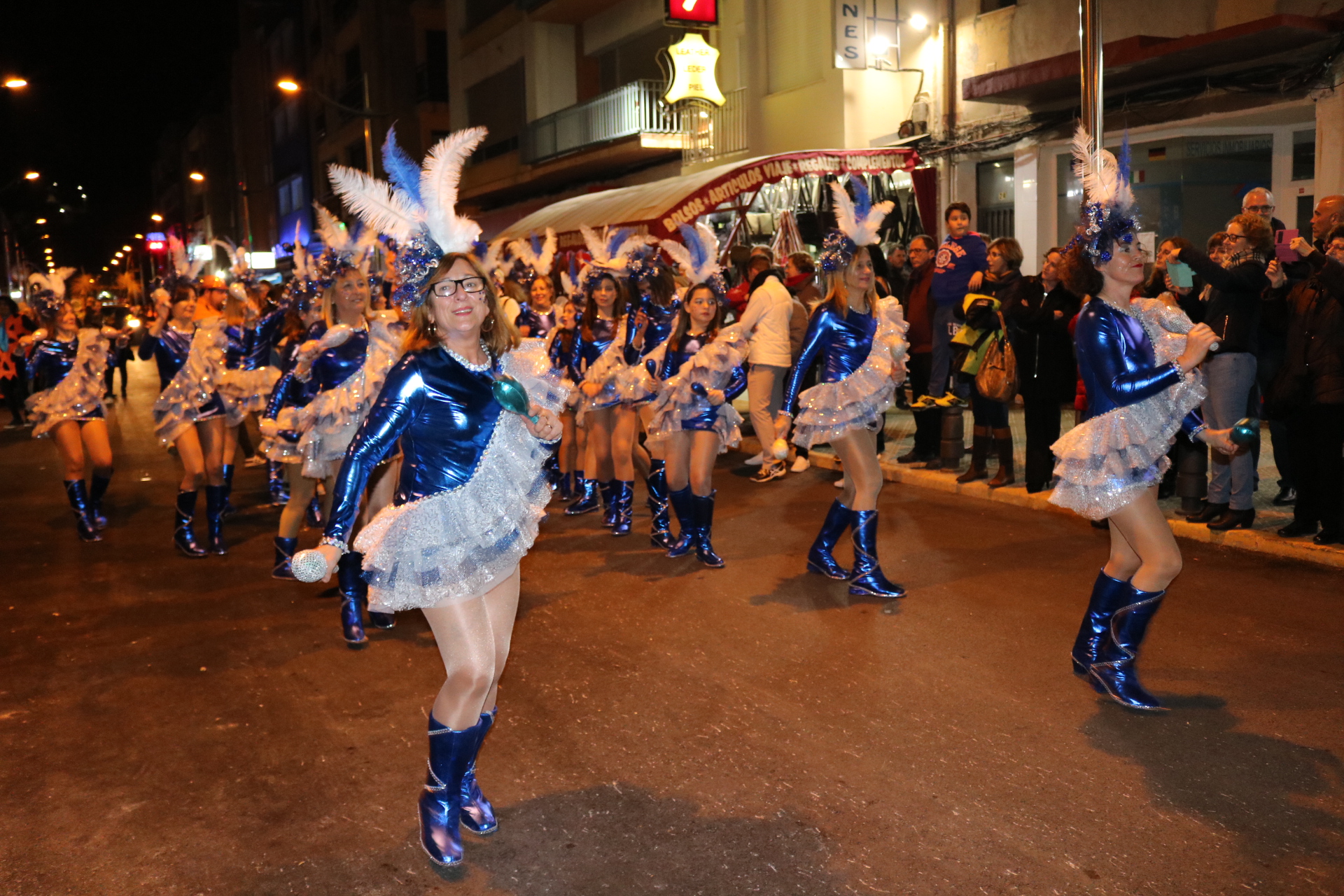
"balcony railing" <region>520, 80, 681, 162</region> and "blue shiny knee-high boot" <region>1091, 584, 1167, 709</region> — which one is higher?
"balcony railing" <region>520, 80, 681, 162</region>

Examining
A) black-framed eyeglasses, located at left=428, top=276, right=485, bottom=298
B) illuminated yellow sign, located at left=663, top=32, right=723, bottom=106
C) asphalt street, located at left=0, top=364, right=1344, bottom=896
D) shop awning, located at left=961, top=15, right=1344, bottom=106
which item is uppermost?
illuminated yellow sign, located at left=663, top=32, right=723, bottom=106

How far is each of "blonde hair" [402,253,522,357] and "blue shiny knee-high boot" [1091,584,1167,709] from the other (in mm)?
2897

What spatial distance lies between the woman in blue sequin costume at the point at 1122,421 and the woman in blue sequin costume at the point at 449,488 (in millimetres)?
2418

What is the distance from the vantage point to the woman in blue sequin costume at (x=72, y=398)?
9578 mm

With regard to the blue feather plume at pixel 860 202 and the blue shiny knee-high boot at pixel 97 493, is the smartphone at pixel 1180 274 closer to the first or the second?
the blue feather plume at pixel 860 202

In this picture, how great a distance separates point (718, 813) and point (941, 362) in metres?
7.69

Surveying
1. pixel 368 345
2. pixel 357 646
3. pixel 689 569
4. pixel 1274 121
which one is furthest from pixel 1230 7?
pixel 357 646

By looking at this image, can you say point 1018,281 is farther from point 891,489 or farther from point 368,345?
point 368,345

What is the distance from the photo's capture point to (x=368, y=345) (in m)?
7.10

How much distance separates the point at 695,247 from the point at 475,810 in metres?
4.91

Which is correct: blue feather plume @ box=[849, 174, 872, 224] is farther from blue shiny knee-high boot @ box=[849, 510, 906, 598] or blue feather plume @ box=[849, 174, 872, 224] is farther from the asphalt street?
the asphalt street

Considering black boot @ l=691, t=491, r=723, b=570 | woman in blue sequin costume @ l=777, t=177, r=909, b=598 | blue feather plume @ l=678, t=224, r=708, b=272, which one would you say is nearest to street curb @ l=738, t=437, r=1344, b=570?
woman in blue sequin costume @ l=777, t=177, r=909, b=598

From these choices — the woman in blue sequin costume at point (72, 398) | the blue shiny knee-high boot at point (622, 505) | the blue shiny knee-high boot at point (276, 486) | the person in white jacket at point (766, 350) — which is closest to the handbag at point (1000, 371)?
the person in white jacket at point (766, 350)

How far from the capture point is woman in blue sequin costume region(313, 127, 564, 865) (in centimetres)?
379
